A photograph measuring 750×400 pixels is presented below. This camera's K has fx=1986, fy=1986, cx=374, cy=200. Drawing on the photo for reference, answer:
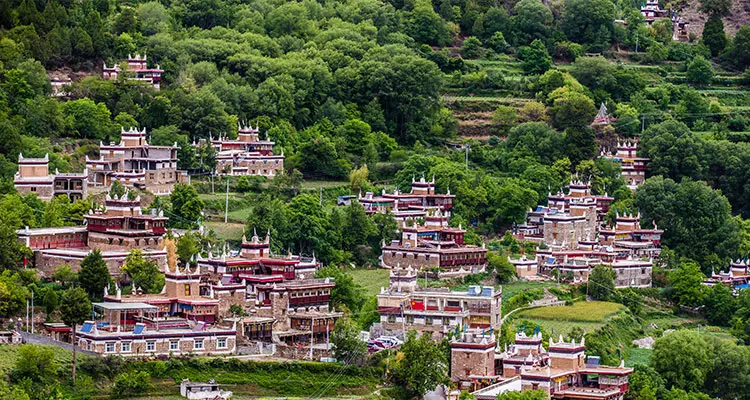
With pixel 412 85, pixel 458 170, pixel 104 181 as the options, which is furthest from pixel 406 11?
pixel 104 181

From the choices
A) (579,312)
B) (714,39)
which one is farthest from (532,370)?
(714,39)

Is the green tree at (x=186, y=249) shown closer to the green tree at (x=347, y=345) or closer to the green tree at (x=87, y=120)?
the green tree at (x=347, y=345)

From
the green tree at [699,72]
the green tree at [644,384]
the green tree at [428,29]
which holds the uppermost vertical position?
the green tree at [428,29]

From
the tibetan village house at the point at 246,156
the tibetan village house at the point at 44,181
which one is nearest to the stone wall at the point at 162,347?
the tibetan village house at the point at 44,181

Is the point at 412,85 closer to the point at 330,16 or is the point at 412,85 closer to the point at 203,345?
the point at 330,16

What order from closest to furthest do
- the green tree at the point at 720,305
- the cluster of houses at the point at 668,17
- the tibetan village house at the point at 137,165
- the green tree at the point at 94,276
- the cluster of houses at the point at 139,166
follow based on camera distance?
the green tree at the point at 94,276 → the cluster of houses at the point at 139,166 → the tibetan village house at the point at 137,165 → the green tree at the point at 720,305 → the cluster of houses at the point at 668,17

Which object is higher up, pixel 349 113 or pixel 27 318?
pixel 349 113

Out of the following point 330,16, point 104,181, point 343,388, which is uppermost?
point 330,16
